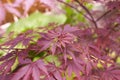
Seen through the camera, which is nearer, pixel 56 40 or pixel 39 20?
pixel 56 40

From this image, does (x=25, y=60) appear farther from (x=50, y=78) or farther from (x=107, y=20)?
(x=107, y=20)

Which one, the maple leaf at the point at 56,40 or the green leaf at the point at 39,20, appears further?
the green leaf at the point at 39,20

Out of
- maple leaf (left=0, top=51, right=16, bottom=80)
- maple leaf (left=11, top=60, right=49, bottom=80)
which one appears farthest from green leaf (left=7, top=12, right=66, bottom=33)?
maple leaf (left=11, top=60, right=49, bottom=80)

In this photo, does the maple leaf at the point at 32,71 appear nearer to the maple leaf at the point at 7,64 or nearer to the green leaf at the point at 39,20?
the maple leaf at the point at 7,64

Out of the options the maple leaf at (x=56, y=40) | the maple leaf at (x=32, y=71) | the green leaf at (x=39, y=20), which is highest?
the green leaf at (x=39, y=20)

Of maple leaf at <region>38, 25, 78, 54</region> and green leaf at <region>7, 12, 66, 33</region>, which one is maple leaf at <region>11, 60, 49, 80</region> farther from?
green leaf at <region>7, 12, 66, 33</region>

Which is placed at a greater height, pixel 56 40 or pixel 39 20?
pixel 39 20

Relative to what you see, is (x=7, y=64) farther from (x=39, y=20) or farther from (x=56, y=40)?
(x=39, y=20)

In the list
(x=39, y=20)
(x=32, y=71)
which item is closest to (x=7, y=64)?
(x=32, y=71)

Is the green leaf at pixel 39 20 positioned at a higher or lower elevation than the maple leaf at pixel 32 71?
higher

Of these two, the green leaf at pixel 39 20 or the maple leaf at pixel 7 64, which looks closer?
the maple leaf at pixel 7 64

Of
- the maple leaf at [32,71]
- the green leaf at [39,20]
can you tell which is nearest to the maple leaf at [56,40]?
the maple leaf at [32,71]

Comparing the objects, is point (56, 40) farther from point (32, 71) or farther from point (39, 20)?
point (39, 20)

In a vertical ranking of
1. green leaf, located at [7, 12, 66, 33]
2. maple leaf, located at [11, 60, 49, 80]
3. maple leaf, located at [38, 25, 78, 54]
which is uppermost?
green leaf, located at [7, 12, 66, 33]
